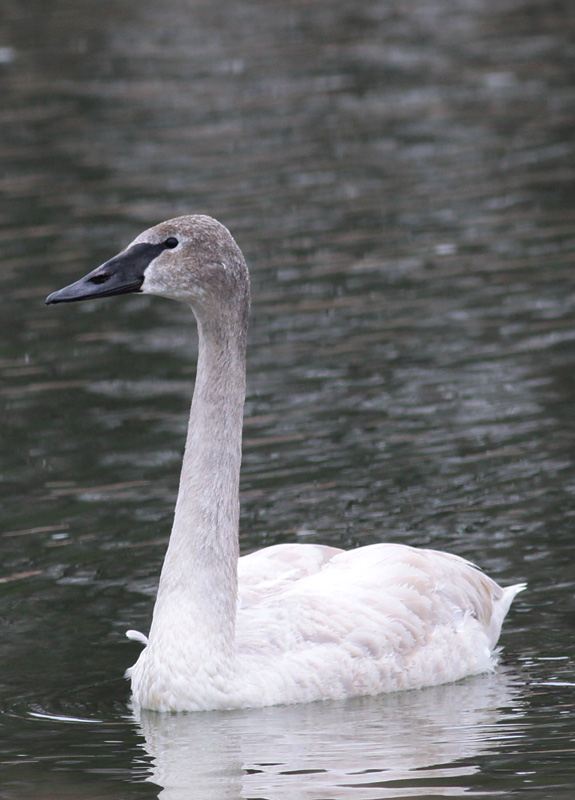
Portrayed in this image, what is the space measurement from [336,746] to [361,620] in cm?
104

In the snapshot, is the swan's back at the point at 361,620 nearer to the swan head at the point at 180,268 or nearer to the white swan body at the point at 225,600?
the white swan body at the point at 225,600

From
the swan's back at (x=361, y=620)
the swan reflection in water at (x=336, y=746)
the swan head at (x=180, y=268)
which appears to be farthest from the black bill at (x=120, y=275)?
the swan reflection in water at (x=336, y=746)

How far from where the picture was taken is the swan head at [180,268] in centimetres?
853

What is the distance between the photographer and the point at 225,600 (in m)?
8.62

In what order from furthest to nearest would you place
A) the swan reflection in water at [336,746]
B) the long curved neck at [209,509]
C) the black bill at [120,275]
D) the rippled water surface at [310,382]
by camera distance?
the long curved neck at [209,509] → the black bill at [120,275] → the rippled water surface at [310,382] → the swan reflection in water at [336,746]

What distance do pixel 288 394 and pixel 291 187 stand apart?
7.71m

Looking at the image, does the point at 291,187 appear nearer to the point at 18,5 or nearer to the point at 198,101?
the point at 198,101

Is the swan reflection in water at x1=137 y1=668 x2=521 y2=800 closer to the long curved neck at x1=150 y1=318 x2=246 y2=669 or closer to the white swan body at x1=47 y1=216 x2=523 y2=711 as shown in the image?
the white swan body at x1=47 y1=216 x2=523 y2=711

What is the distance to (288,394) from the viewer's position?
13867 millimetres

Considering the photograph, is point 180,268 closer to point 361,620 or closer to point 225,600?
point 225,600

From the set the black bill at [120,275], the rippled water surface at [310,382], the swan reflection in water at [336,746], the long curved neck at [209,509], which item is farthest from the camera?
the long curved neck at [209,509]

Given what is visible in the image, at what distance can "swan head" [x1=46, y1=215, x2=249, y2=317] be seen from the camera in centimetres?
853

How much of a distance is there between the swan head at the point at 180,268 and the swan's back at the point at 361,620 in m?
1.65

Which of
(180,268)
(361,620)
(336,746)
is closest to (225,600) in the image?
(361,620)
